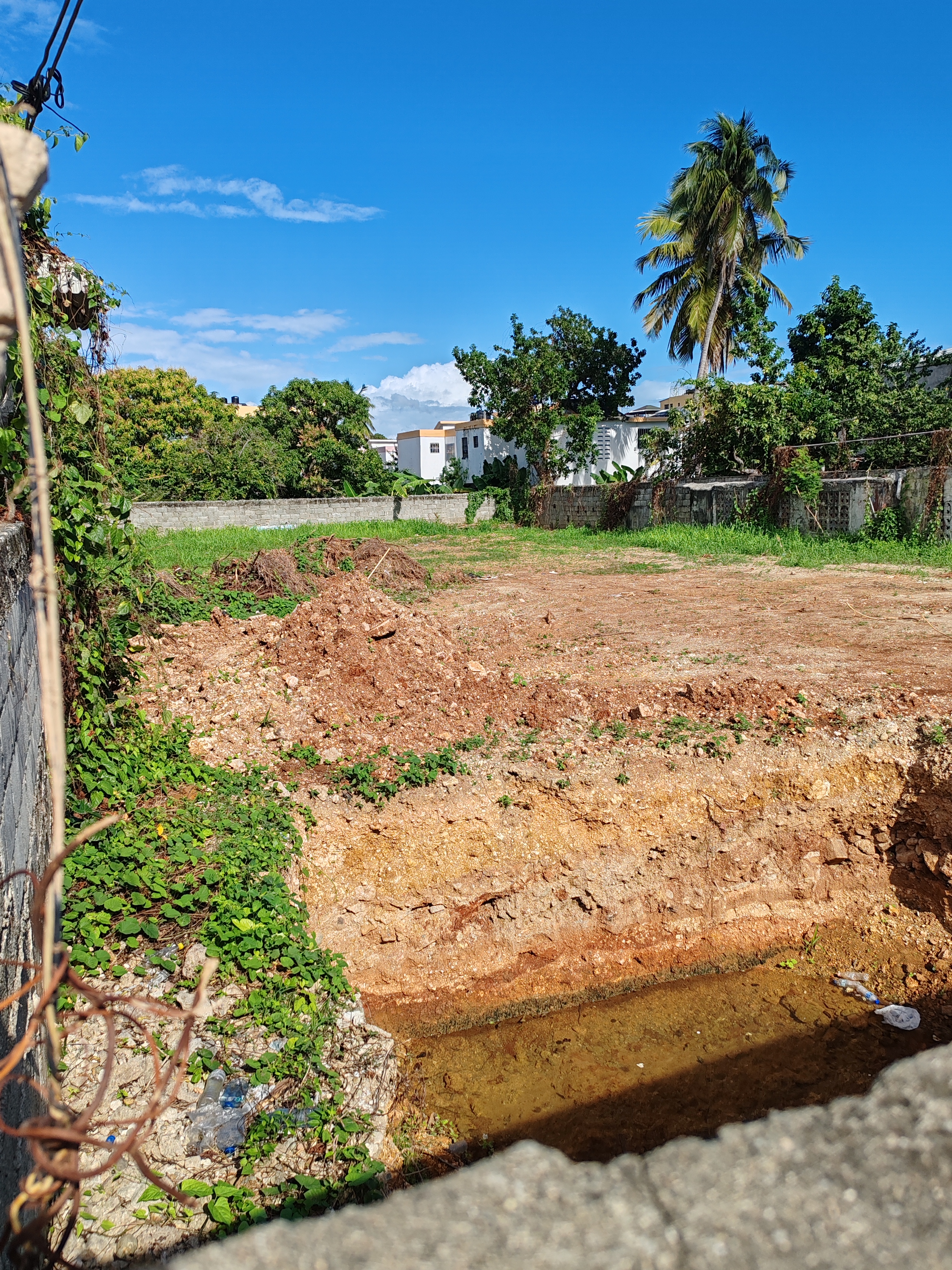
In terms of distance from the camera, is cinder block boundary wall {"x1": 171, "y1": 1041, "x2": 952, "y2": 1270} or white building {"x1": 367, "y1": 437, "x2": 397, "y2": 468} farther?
white building {"x1": 367, "y1": 437, "x2": 397, "y2": 468}

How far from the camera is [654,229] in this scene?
24.0 meters

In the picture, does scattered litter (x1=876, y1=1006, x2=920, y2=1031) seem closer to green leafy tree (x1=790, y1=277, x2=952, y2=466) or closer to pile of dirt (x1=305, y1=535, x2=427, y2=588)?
pile of dirt (x1=305, y1=535, x2=427, y2=588)

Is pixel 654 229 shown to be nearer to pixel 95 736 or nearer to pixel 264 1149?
pixel 95 736

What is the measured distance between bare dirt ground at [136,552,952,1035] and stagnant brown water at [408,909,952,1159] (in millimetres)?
125

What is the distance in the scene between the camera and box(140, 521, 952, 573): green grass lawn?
1348 cm

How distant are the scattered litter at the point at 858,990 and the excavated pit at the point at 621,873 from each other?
10 centimetres

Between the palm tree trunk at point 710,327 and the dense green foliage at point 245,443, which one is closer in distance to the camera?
the palm tree trunk at point 710,327

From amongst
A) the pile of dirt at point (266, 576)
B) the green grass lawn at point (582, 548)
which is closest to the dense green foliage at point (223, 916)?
the pile of dirt at point (266, 576)

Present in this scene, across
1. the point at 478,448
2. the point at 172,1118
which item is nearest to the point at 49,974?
the point at 172,1118

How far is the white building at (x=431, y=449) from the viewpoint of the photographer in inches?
1825

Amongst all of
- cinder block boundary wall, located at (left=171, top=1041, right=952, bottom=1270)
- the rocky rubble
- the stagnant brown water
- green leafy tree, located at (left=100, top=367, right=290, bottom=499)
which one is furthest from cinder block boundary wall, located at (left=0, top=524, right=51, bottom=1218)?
green leafy tree, located at (left=100, top=367, right=290, bottom=499)

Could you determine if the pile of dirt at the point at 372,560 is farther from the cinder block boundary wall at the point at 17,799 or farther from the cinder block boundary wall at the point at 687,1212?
the cinder block boundary wall at the point at 687,1212

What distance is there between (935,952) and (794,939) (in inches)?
37.1

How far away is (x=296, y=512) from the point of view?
2277 centimetres
